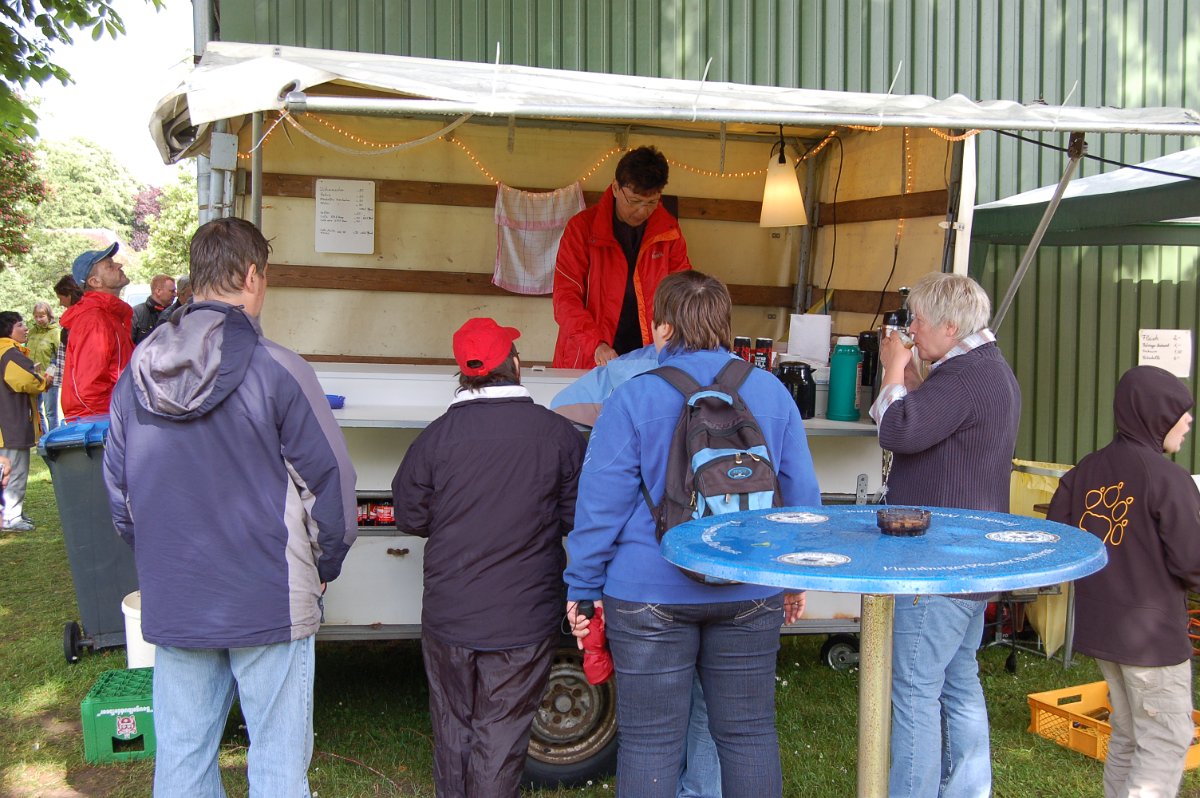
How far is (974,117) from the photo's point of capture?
3445 millimetres

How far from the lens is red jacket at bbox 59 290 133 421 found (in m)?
6.13

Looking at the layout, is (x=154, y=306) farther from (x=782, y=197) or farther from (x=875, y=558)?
(x=875, y=558)

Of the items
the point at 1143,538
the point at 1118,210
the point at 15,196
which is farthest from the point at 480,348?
the point at 15,196

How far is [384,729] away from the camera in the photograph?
4398 mm

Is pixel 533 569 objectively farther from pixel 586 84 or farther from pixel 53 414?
pixel 53 414

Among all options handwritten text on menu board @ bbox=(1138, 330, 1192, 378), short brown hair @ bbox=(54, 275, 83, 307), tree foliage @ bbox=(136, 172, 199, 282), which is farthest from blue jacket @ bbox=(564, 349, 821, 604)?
tree foliage @ bbox=(136, 172, 199, 282)

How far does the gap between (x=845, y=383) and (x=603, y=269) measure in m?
1.47

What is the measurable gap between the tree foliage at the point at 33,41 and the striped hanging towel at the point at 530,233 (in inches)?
122

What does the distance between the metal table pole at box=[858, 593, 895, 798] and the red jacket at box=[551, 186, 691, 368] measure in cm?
289

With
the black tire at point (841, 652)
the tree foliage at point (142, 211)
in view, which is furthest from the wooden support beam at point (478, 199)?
the tree foliage at point (142, 211)

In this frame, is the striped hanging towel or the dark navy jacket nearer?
the dark navy jacket

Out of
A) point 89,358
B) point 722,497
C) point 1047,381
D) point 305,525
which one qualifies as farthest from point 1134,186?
point 89,358

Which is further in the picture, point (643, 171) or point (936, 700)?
point (643, 171)

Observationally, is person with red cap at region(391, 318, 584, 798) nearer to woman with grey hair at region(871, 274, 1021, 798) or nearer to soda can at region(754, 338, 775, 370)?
woman with grey hair at region(871, 274, 1021, 798)
